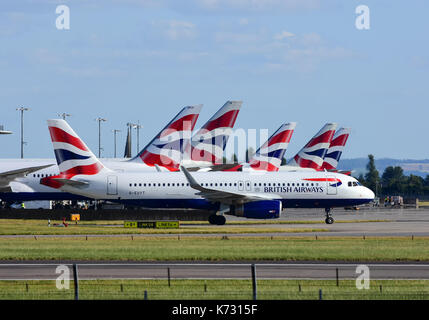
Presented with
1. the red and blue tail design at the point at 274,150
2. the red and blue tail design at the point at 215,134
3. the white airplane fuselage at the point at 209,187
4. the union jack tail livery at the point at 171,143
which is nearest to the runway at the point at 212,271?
the white airplane fuselage at the point at 209,187

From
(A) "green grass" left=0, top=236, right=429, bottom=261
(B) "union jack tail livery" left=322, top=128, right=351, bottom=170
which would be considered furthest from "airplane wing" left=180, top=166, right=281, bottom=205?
(B) "union jack tail livery" left=322, top=128, right=351, bottom=170

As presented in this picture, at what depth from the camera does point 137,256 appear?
40.6 meters

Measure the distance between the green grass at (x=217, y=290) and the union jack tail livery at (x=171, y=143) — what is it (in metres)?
49.0

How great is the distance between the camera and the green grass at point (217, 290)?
2542 cm

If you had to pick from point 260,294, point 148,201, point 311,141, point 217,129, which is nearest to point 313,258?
point 260,294

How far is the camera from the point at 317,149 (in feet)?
350

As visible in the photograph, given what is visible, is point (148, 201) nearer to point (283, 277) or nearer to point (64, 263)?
point (64, 263)

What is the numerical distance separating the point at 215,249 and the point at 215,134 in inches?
1467

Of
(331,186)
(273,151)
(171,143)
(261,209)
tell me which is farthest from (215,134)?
(273,151)

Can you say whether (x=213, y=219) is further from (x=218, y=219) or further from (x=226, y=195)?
(x=226, y=195)

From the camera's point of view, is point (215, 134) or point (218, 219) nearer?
point (218, 219)

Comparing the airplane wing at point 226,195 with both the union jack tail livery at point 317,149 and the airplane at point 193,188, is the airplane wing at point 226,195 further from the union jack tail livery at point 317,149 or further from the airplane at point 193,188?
the union jack tail livery at point 317,149

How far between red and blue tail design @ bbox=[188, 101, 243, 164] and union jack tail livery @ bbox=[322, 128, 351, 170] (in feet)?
135

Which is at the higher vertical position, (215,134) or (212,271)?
(215,134)
